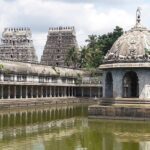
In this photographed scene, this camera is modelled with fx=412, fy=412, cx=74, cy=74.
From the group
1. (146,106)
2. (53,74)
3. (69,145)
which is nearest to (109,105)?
(146,106)

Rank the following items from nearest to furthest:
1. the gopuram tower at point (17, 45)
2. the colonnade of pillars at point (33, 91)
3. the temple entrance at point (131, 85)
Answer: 1. the temple entrance at point (131, 85)
2. the colonnade of pillars at point (33, 91)
3. the gopuram tower at point (17, 45)

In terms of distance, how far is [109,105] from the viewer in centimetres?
3456

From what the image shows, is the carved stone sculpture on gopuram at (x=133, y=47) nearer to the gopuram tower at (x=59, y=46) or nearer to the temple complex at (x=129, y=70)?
the temple complex at (x=129, y=70)

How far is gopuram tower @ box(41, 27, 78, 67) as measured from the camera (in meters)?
111

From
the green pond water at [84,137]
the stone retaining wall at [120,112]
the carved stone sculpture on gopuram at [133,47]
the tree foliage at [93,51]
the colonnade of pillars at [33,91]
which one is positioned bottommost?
the green pond water at [84,137]

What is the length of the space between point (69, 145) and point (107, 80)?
1712 centimetres

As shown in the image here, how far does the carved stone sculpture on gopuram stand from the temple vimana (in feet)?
239

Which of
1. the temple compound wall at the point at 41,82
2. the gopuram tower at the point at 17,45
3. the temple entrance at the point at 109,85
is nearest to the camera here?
the temple entrance at the point at 109,85

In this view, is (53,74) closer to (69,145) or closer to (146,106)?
(146,106)

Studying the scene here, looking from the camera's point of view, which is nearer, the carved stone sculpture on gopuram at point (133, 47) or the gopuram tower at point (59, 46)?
the carved stone sculpture on gopuram at point (133, 47)

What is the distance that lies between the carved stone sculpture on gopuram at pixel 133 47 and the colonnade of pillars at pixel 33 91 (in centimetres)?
2865

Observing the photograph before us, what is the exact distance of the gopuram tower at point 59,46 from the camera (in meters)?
Answer: 111

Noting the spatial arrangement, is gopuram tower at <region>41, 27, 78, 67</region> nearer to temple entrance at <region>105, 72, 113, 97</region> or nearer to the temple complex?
temple entrance at <region>105, 72, 113, 97</region>

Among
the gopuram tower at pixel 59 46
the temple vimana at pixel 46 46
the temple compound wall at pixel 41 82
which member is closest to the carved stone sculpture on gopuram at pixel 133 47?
the temple compound wall at pixel 41 82
